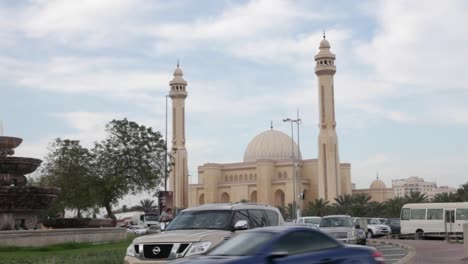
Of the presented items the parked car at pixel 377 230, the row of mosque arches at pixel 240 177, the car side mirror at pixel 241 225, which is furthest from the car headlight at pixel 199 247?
the row of mosque arches at pixel 240 177

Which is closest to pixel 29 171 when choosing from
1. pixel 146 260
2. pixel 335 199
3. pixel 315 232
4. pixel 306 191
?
pixel 146 260

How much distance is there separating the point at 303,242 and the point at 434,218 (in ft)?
104

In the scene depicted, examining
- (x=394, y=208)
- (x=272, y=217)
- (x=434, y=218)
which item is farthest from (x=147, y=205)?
(x=272, y=217)

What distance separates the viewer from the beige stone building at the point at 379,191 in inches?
4237

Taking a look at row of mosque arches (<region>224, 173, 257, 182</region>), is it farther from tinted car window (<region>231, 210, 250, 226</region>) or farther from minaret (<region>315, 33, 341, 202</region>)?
tinted car window (<region>231, 210, 250, 226</region>)

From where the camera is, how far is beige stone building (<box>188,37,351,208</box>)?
93.3 meters

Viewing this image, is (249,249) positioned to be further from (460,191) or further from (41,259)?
(460,191)

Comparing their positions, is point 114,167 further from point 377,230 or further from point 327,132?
point 327,132

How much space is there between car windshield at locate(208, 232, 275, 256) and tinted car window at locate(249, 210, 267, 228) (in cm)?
402

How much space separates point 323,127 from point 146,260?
8286 cm

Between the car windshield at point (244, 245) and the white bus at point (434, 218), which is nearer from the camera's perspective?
the car windshield at point (244, 245)

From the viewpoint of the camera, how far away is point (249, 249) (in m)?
9.14

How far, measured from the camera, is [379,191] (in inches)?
4247

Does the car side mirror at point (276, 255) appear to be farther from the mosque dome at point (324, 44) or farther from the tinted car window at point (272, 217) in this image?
the mosque dome at point (324, 44)
